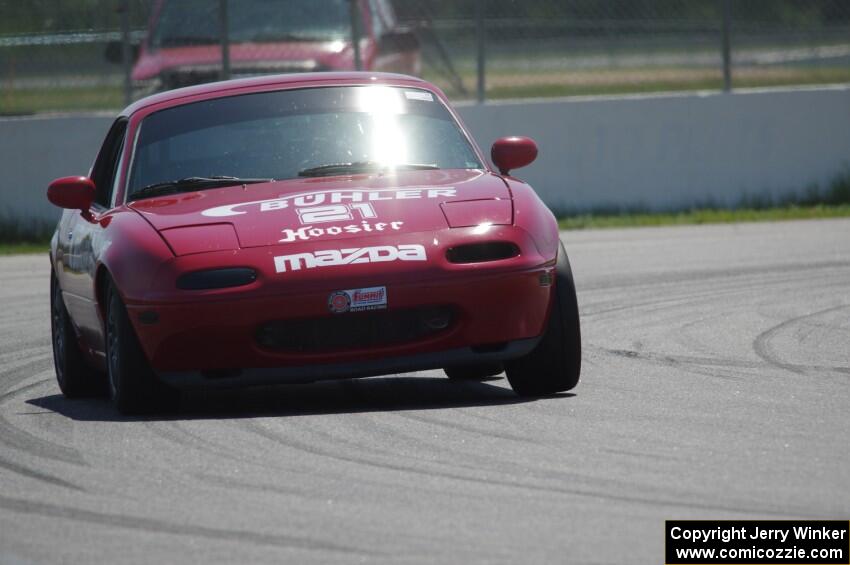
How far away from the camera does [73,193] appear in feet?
25.9

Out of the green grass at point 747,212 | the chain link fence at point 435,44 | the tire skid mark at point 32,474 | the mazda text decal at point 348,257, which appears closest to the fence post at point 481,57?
the chain link fence at point 435,44

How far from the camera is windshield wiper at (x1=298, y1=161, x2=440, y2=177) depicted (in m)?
7.62

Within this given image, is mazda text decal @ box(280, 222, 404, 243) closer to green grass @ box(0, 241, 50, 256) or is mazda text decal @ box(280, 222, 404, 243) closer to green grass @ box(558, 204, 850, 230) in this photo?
green grass @ box(558, 204, 850, 230)

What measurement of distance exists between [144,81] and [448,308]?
10.6 m

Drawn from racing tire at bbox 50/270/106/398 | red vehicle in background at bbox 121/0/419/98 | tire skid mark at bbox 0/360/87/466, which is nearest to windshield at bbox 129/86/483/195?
racing tire at bbox 50/270/106/398

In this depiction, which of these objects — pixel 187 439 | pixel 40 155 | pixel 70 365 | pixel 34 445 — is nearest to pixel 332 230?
pixel 187 439

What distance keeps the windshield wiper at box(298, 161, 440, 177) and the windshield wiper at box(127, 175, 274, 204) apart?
0.64 ft

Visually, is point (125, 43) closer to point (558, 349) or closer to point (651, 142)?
point (651, 142)

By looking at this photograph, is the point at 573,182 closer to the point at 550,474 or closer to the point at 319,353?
the point at 319,353

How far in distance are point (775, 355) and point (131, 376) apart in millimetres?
3024

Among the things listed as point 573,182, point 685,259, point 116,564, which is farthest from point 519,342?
point 573,182

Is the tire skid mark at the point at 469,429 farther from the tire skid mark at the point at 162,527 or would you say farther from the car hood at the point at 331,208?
the tire skid mark at the point at 162,527

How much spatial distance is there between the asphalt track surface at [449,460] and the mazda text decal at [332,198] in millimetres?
797

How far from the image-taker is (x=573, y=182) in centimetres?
1664
